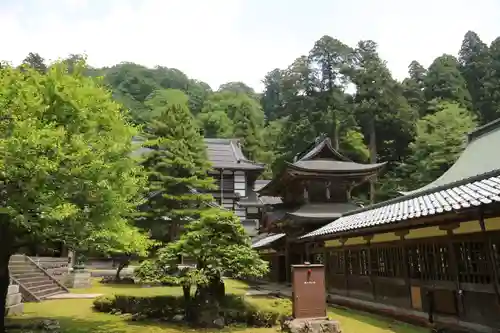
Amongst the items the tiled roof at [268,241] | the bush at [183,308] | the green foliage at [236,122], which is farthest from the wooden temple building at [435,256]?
the green foliage at [236,122]

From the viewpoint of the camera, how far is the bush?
12.4m

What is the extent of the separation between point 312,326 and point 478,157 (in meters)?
14.7

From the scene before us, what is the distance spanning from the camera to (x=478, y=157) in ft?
65.2

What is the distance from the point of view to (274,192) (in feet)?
102

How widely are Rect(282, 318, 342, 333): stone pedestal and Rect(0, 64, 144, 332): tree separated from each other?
18.0 ft

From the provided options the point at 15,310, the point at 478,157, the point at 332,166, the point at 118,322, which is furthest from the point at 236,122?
the point at 118,322

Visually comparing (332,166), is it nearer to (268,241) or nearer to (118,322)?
(268,241)

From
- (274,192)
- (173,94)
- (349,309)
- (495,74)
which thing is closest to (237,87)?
(173,94)

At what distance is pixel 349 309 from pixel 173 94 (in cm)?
5855

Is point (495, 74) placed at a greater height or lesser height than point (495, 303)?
greater

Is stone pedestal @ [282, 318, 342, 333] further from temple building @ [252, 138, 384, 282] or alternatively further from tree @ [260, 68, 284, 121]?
tree @ [260, 68, 284, 121]

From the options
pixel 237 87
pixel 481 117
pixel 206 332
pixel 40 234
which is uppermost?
pixel 237 87

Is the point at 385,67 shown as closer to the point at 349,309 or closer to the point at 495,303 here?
the point at 349,309

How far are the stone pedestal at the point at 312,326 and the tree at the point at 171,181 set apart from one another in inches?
549
